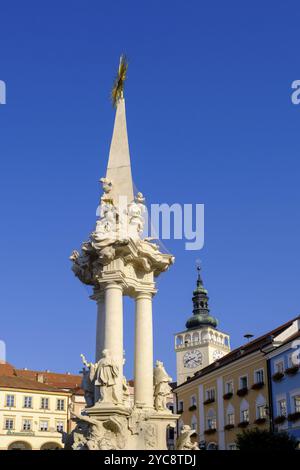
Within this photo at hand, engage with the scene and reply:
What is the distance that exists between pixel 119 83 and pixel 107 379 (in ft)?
37.0

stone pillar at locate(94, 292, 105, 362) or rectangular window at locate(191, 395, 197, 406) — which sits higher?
rectangular window at locate(191, 395, 197, 406)

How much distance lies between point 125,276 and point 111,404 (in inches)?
163

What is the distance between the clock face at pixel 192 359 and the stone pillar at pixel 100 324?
3321 inches

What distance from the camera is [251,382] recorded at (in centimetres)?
4572

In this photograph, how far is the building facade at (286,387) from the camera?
129 feet

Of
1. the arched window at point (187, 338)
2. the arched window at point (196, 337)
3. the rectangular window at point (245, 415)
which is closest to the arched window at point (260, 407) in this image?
the rectangular window at point (245, 415)

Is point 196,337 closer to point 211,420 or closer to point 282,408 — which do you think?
point 211,420

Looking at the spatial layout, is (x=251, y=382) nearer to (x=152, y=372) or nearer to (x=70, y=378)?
(x=152, y=372)

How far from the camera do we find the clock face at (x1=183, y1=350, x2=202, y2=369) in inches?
4075

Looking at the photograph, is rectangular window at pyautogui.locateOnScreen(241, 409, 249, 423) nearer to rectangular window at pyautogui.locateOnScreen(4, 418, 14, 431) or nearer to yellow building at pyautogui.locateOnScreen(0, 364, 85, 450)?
yellow building at pyautogui.locateOnScreen(0, 364, 85, 450)

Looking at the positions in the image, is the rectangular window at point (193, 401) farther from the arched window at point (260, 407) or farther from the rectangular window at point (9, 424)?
the rectangular window at point (9, 424)

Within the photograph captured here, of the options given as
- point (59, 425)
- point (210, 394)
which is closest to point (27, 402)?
point (59, 425)

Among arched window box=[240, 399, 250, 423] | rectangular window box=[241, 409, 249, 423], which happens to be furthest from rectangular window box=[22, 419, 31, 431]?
rectangular window box=[241, 409, 249, 423]

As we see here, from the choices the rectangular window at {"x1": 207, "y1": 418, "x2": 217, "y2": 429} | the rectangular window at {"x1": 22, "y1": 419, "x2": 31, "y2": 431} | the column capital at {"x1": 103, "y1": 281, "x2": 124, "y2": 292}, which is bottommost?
the rectangular window at {"x1": 207, "y1": 418, "x2": 217, "y2": 429}
